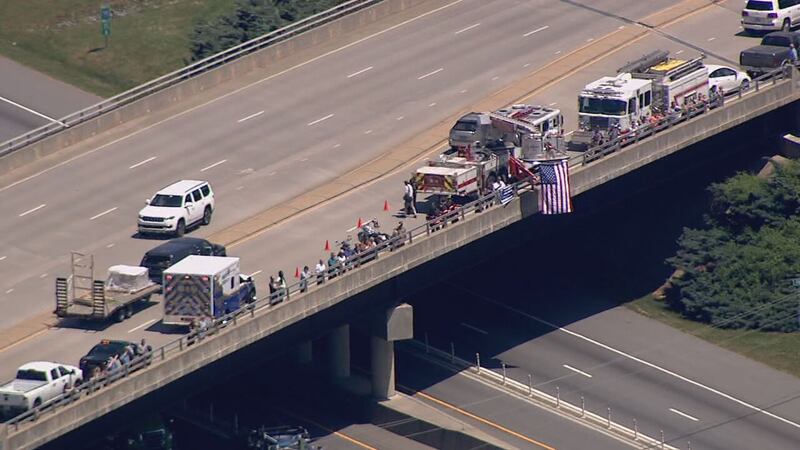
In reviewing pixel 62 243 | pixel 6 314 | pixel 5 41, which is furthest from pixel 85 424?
pixel 5 41

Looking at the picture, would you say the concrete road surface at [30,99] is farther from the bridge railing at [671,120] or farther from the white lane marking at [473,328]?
the bridge railing at [671,120]

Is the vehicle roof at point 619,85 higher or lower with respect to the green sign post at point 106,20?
higher

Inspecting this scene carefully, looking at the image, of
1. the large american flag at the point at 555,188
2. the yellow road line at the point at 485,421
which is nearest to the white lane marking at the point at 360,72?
the large american flag at the point at 555,188

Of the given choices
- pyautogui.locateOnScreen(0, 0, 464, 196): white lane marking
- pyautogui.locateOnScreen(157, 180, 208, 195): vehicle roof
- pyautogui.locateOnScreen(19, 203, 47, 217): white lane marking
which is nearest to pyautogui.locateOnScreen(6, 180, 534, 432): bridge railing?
pyautogui.locateOnScreen(157, 180, 208, 195): vehicle roof

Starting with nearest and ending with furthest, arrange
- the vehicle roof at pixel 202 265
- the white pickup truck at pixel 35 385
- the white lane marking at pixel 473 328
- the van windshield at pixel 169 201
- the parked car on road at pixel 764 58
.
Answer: the white pickup truck at pixel 35 385, the vehicle roof at pixel 202 265, the van windshield at pixel 169 201, the white lane marking at pixel 473 328, the parked car on road at pixel 764 58

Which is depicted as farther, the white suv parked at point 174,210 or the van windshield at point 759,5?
the van windshield at point 759,5

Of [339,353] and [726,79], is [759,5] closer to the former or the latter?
[726,79]

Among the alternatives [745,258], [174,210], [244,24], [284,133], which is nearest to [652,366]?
[745,258]
